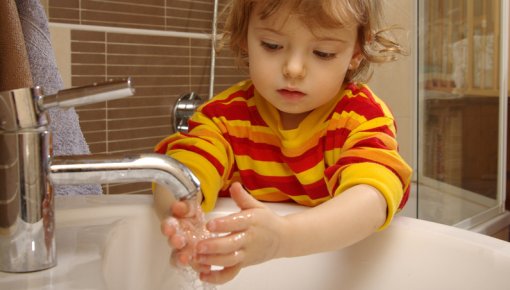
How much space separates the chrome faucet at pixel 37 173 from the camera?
0.43 metres

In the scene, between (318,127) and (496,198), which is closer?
(318,127)

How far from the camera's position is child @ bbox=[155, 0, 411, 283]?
0.57 metres

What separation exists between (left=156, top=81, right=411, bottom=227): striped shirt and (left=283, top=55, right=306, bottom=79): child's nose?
96 mm

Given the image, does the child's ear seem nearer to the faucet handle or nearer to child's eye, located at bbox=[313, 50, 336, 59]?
child's eye, located at bbox=[313, 50, 336, 59]

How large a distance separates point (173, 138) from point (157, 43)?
0.64 meters

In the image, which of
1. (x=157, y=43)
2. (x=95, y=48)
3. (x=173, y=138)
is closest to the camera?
(x=173, y=138)

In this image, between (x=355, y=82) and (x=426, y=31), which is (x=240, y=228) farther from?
(x=426, y=31)

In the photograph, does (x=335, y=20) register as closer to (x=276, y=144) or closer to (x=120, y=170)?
(x=276, y=144)

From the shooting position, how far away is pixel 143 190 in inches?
53.0

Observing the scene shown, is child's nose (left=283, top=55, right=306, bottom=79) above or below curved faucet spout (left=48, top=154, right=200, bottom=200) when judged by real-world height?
above

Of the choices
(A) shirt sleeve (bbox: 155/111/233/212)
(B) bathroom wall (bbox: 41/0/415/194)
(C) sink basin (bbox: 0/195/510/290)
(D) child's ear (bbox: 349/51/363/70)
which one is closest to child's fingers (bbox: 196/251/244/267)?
(C) sink basin (bbox: 0/195/510/290)

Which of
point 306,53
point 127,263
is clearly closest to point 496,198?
point 306,53

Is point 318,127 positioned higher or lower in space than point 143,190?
higher

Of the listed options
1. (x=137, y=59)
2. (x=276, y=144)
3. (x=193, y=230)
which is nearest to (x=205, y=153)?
(x=276, y=144)
